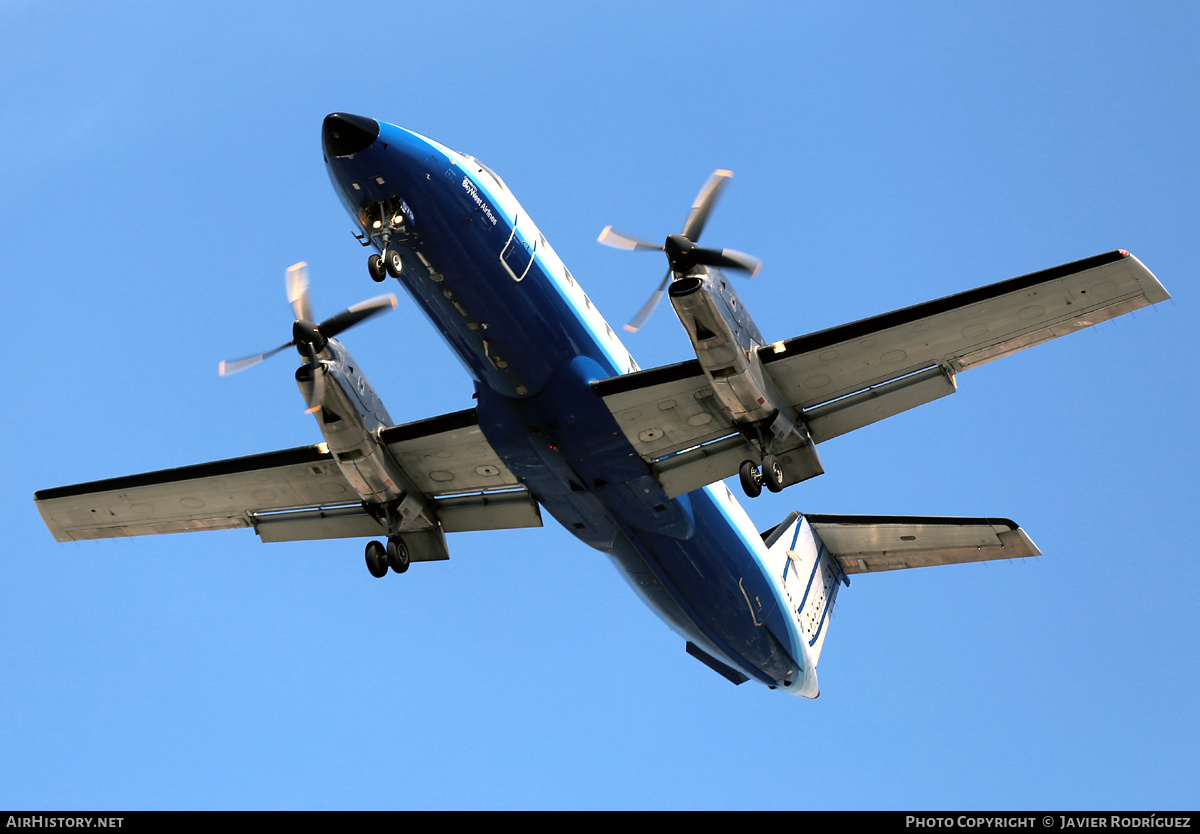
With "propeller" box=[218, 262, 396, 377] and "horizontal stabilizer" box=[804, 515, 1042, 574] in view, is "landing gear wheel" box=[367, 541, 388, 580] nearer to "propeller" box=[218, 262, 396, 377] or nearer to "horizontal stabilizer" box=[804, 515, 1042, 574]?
"propeller" box=[218, 262, 396, 377]

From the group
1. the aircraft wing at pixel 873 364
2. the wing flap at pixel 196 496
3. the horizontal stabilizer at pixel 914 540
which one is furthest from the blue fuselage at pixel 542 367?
the wing flap at pixel 196 496

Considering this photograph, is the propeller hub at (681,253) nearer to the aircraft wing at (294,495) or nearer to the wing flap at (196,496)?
the aircraft wing at (294,495)

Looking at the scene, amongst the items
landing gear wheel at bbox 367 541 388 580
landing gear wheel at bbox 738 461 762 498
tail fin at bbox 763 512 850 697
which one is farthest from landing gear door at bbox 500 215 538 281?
tail fin at bbox 763 512 850 697

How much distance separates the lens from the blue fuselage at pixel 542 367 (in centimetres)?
1634

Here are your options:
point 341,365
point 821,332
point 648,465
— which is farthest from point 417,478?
point 821,332

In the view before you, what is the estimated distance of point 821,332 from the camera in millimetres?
17703

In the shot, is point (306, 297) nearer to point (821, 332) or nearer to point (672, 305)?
point (672, 305)

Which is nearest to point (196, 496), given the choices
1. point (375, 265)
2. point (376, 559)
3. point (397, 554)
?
point (376, 559)

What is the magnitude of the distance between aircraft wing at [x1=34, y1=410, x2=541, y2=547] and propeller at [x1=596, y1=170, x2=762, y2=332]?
400 cm

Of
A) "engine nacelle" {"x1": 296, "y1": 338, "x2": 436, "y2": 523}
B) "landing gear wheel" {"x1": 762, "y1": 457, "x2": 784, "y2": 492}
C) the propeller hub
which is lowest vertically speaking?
"landing gear wheel" {"x1": 762, "y1": 457, "x2": 784, "y2": 492}

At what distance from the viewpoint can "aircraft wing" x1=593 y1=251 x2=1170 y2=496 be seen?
1694cm

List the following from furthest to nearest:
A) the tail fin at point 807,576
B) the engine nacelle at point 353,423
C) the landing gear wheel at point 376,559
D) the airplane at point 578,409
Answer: the tail fin at point 807,576 → the landing gear wheel at point 376,559 → the engine nacelle at point 353,423 → the airplane at point 578,409

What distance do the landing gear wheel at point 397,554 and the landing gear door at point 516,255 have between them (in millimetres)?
5901
